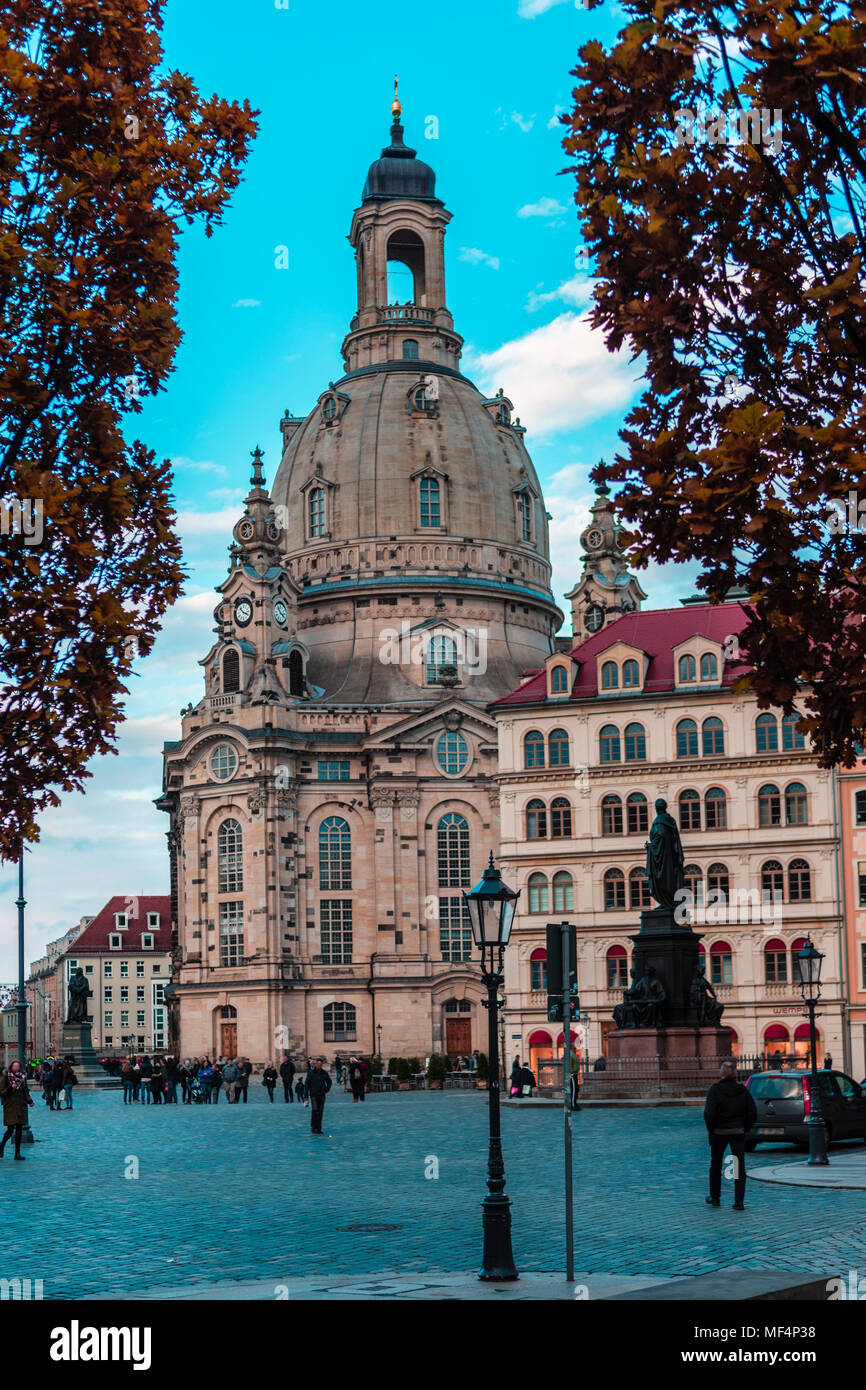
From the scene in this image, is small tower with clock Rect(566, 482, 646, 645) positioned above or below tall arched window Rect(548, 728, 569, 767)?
above

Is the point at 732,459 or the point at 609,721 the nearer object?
the point at 732,459

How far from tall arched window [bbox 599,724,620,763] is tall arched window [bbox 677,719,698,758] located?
8.61 feet

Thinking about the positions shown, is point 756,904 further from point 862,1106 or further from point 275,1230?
point 275,1230

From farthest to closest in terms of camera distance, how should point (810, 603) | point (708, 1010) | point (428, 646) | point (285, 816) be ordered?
point (428, 646)
point (285, 816)
point (708, 1010)
point (810, 603)

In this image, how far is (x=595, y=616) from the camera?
103m

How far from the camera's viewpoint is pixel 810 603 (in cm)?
1274

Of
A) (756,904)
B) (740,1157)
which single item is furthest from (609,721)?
(740,1157)

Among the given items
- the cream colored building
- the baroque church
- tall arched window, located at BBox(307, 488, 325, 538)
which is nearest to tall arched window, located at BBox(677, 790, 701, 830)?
the cream colored building

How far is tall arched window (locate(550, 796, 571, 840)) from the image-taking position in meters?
74.2

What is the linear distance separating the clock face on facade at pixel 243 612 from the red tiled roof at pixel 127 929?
2338 inches

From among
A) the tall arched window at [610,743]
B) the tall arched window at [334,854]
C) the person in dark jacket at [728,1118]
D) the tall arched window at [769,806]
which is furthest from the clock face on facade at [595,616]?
the person in dark jacket at [728,1118]

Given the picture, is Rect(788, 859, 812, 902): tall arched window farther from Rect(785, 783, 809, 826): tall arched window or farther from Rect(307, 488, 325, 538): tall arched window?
Rect(307, 488, 325, 538): tall arched window

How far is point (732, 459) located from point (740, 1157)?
42.6 ft

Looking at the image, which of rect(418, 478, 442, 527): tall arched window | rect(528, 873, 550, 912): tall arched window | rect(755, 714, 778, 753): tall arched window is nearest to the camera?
rect(755, 714, 778, 753): tall arched window
